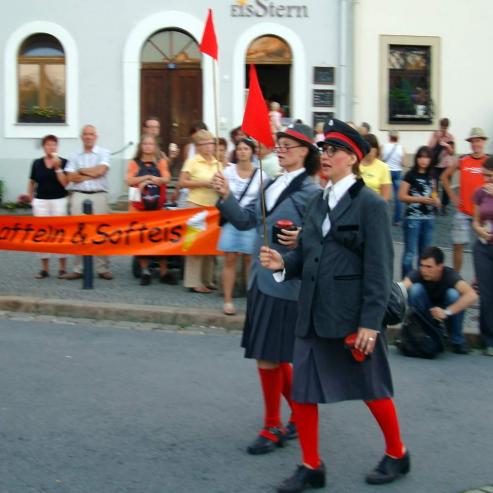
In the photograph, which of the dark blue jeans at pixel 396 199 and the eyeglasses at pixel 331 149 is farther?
the dark blue jeans at pixel 396 199

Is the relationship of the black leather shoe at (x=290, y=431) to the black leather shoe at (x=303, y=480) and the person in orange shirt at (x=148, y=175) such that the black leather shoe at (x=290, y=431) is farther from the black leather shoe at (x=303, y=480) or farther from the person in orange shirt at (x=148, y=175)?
the person in orange shirt at (x=148, y=175)

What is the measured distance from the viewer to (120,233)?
10219mm

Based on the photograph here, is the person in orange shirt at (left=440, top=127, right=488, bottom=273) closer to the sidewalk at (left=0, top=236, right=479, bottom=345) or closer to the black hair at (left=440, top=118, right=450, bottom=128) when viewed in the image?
the sidewalk at (left=0, top=236, right=479, bottom=345)

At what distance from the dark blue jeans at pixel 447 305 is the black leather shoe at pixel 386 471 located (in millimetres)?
3194

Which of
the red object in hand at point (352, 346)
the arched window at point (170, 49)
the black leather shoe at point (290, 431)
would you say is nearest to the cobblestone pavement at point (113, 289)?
the black leather shoe at point (290, 431)

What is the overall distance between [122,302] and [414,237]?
3.33m

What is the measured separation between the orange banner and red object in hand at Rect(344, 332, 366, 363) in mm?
5521

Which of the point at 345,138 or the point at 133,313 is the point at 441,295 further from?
the point at 345,138

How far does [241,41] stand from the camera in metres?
17.3

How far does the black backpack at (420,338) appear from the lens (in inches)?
302

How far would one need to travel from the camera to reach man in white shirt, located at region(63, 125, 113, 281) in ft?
35.1

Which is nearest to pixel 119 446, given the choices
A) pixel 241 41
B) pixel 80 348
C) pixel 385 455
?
pixel 385 455

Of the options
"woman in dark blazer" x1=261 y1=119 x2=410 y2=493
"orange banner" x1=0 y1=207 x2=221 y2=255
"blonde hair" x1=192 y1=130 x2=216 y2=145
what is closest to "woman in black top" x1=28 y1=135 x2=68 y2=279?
"orange banner" x1=0 y1=207 x2=221 y2=255

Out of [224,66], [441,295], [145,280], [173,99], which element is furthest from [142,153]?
[173,99]
